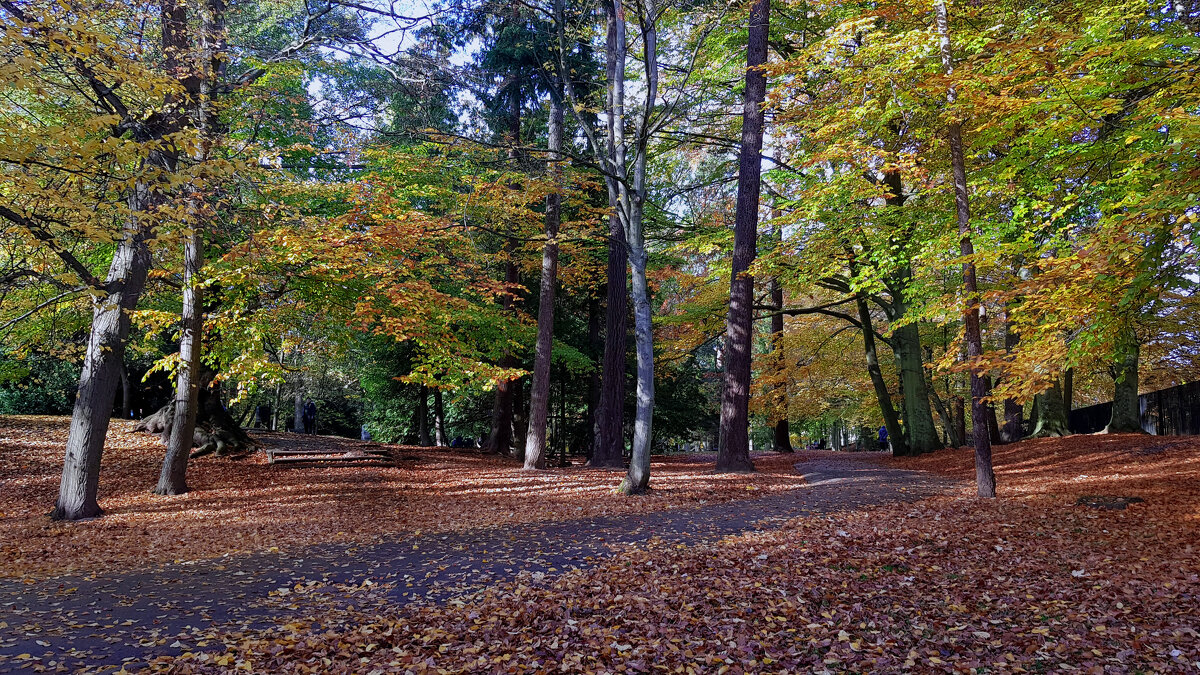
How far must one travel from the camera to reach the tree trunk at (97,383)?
9062mm

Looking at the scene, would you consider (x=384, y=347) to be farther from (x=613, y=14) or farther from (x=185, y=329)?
(x=613, y=14)

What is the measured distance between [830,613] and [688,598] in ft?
3.43

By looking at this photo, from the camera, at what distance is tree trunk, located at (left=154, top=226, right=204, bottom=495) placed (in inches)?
420

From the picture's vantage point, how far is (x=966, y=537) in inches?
265

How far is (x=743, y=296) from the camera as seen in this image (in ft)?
44.1

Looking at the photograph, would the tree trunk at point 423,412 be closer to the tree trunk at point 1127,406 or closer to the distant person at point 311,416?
the distant person at point 311,416

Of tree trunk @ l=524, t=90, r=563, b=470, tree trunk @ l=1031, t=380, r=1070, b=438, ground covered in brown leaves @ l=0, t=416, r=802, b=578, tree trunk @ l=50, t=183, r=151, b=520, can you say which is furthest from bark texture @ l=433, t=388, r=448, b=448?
tree trunk @ l=1031, t=380, r=1070, b=438

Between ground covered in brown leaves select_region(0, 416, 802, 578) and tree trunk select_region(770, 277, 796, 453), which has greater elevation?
tree trunk select_region(770, 277, 796, 453)

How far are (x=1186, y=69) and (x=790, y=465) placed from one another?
514 inches

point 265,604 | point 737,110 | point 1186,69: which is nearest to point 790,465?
point 737,110

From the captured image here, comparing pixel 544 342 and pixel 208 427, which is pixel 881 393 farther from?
pixel 208 427

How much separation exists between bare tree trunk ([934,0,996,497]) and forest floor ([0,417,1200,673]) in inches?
20.8

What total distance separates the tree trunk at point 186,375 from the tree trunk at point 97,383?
1241 millimetres

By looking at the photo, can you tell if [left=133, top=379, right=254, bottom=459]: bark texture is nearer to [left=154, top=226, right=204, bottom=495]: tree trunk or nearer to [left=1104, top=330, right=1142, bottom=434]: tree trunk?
[left=154, top=226, right=204, bottom=495]: tree trunk
